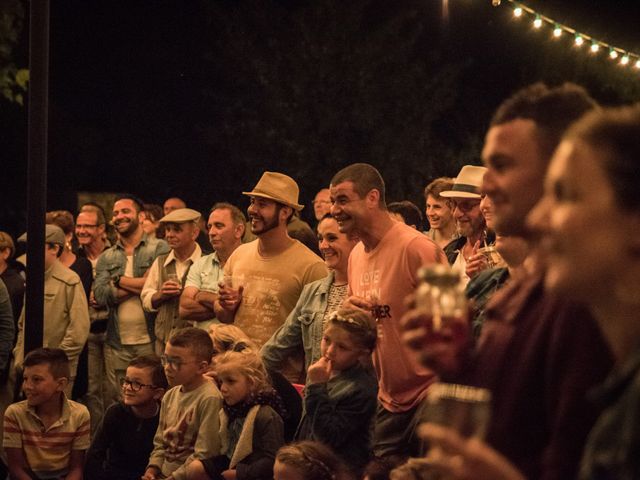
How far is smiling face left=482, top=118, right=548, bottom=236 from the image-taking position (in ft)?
7.73

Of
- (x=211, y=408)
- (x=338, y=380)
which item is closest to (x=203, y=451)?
(x=211, y=408)

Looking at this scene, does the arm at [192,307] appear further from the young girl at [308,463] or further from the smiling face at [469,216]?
the young girl at [308,463]

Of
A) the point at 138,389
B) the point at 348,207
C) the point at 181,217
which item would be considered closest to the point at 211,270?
the point at 181,217

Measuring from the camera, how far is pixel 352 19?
17.6 m

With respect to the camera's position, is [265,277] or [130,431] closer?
[130,431]

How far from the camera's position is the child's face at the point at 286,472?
188 inches

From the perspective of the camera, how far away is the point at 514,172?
7.78 feet

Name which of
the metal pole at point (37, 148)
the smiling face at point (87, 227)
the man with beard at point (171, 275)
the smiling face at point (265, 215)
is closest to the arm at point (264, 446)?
the metal pole at point (37, 148)

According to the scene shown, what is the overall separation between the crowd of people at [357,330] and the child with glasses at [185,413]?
0.04 ft

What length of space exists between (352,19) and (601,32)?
5.19 m

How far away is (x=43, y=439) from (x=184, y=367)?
108 centimetres

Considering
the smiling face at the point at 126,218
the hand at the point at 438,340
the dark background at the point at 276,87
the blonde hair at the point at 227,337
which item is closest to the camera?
the hand at the point at 438,340

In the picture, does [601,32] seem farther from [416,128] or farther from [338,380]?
[338,380]

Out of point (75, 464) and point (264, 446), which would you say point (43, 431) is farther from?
point (264, 446)
